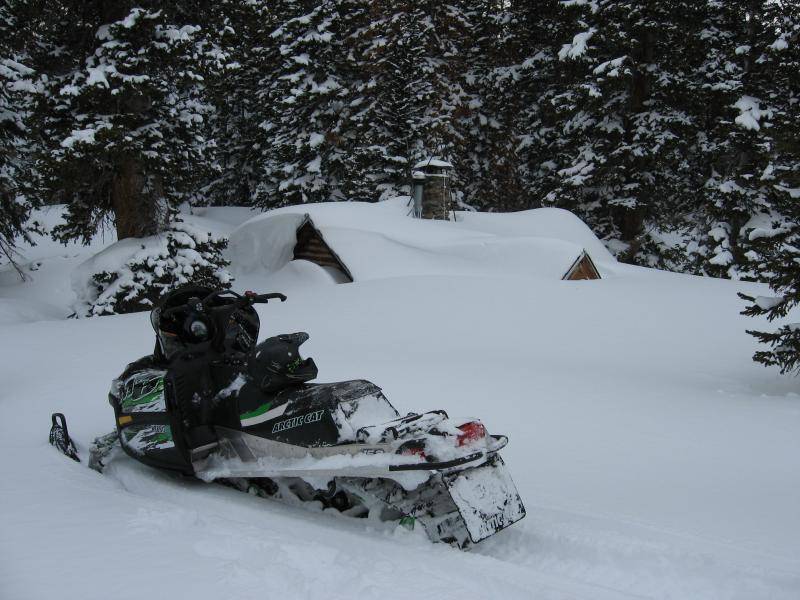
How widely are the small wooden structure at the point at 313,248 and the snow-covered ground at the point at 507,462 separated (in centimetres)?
247

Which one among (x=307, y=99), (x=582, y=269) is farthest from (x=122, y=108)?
(x=307, y=99)

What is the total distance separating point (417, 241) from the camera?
13117 mm

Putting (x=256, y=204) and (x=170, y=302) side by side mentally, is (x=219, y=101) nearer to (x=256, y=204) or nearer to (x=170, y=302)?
(x=170, y=302)

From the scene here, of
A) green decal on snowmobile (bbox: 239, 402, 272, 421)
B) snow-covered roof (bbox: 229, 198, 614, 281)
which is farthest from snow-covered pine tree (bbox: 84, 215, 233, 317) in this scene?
green decal on snowmobile (bbox: 239, 402, 272, 421)

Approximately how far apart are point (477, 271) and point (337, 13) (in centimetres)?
1246

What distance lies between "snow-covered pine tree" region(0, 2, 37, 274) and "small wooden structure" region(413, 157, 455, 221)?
8.08 meters

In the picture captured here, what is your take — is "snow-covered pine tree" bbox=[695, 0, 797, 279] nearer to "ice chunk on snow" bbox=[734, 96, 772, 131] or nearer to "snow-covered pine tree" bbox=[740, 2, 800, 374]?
"ice chunk on snow" bbox=[734, 96, 772, 131]

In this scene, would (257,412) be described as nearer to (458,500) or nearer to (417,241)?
(458,500)

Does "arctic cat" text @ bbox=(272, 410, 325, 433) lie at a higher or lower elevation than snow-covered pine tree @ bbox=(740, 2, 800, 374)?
lower

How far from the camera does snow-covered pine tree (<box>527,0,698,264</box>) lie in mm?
16734

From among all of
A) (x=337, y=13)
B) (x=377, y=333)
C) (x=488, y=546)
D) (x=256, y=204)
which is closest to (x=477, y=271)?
(x=377, y=333)

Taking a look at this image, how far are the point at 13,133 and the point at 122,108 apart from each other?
3.16 meters

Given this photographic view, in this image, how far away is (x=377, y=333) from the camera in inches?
359

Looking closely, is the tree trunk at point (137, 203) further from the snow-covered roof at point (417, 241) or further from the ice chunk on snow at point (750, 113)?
the ice chunk on snow at point (750, 113)
